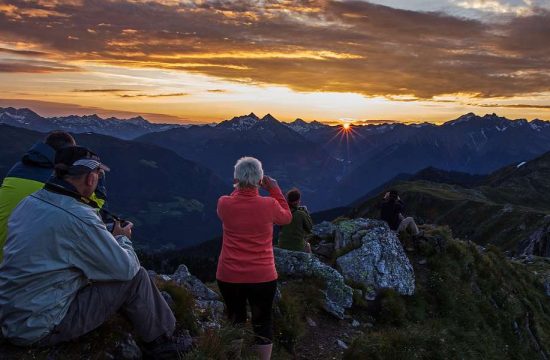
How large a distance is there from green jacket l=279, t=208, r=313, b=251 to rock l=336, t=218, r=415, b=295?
2031mm

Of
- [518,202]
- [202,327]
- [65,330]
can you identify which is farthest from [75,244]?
[518,202]

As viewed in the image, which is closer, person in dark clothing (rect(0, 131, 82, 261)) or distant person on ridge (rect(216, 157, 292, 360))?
person in dark clothing (rect(0, 131, 82, 261))

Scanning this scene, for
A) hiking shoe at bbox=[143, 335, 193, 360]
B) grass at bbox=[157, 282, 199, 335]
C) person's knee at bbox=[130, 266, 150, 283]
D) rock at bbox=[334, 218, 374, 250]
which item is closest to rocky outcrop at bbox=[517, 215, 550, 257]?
rock at bbox=[334, 218, 374, 250]

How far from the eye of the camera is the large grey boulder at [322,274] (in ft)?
47.5

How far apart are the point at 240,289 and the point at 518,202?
200084 mm

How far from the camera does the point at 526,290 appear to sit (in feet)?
70.9

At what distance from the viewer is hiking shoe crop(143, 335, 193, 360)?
25.4 feet

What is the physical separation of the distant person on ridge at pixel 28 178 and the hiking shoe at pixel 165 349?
283cm

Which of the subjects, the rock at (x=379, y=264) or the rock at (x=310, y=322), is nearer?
the rock at (x=310, y=322)

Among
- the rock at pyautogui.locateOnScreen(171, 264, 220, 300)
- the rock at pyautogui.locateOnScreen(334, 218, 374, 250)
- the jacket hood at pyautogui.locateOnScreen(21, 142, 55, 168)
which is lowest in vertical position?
the rock at pyautogui.locateOnScreen(334, 218, 374, 250)

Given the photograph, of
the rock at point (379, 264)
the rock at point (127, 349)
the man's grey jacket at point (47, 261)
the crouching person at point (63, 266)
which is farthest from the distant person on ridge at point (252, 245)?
the rock at point (379, 264)

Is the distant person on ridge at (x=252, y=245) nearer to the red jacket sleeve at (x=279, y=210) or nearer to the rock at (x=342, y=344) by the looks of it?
the red jacket sleeve at (x=279, y=210)

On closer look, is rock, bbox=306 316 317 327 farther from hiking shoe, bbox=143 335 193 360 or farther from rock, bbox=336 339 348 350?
hiking shoe, bbox=143 335 193 360

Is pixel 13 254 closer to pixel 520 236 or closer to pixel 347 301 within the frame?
pixel 347 301
